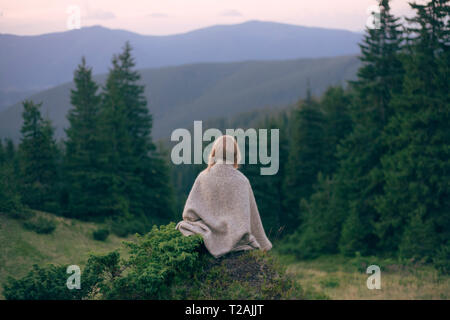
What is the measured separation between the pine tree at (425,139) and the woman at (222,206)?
17673 mm

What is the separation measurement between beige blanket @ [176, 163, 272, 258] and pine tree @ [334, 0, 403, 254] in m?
20.4

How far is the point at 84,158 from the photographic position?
30.3 metres

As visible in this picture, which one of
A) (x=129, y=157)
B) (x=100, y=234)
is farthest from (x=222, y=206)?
(x=129, y=157)

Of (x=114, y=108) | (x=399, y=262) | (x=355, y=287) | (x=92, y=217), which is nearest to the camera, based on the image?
(x=355, y=287)

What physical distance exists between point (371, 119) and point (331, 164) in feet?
36.3

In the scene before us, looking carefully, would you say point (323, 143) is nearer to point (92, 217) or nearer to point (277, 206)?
point (277, 206)

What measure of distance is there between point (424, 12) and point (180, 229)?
20769 millimetres

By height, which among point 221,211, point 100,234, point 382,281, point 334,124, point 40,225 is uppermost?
point 334,124

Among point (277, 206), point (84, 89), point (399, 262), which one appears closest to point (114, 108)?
point (84, 89)

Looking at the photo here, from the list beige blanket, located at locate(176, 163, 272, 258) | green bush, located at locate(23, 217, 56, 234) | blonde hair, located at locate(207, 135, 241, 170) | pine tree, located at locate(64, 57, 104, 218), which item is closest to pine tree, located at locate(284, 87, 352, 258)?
pine tree, located at locate(64, 57, 104, 218)

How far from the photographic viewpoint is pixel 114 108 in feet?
109

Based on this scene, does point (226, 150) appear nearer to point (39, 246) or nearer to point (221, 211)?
point (221, 211)

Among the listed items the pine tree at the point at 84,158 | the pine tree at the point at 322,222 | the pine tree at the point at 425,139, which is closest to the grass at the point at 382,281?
the pine tree at the point at 425,139

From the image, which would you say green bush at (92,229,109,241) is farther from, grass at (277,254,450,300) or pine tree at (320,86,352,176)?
pine tree at (320,86,352,176)
